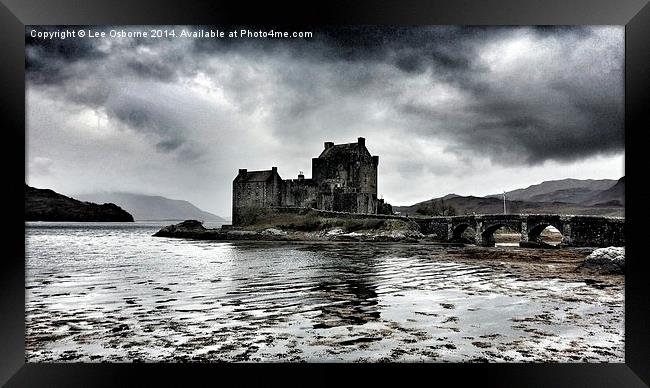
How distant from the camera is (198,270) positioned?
15648mm

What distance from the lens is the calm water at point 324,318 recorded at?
7.39m

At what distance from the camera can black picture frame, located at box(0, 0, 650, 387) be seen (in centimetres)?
664

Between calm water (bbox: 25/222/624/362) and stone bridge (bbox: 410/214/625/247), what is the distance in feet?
19.0

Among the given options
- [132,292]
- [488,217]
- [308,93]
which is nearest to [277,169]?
[308,93]

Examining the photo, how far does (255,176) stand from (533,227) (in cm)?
1559

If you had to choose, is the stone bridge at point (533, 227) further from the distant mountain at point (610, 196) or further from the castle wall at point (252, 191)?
the castle wall at point (252, 191)

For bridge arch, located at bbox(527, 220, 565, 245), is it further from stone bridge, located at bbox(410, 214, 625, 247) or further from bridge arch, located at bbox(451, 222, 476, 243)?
bridge arch, located at bbox(451, 222, 476, 243)

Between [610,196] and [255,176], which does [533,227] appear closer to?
[610,196]

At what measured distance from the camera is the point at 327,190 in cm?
2980

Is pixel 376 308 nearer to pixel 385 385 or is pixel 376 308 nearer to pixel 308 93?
pixel 385 385

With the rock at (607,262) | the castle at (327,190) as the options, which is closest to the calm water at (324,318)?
the rock at (607,262)

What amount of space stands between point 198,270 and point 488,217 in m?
16.6

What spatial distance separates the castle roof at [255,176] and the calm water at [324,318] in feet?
10.8
